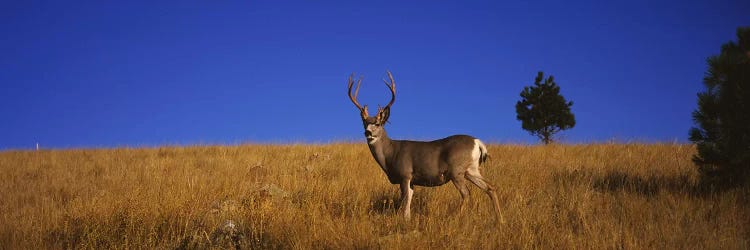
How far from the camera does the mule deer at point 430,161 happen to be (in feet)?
20.2

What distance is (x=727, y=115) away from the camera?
6.86 meters

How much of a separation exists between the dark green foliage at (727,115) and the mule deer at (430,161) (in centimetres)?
354

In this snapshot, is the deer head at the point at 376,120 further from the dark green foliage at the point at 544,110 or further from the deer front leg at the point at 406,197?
the dark green foliage at the point at 544,110

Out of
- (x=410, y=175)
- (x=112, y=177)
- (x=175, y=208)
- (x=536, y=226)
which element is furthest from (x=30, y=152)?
(x=536, y=226)

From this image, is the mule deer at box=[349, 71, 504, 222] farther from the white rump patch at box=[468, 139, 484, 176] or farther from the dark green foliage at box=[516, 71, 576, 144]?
the dark green foliage at box=[516, 71, 576, 144]

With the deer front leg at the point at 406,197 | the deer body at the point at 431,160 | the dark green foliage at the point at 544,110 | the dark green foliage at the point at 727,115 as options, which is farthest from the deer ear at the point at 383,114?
the dark green foliage at the point at 544,110

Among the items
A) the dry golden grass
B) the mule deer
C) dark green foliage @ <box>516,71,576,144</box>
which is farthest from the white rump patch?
dark green foliage @ <box>516,71,576,144</box>

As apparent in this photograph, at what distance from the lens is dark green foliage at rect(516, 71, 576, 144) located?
28.6 m

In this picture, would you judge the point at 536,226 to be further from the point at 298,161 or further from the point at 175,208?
the point at 298,161

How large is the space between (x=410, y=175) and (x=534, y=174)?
3.85m

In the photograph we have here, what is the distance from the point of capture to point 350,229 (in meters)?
5.32

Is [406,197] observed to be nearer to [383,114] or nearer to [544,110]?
[383,114]

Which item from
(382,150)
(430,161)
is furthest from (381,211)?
(430,161)

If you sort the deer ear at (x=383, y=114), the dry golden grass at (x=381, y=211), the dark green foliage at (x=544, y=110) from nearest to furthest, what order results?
the dry golden grass at (x=381, y=211) → the deer ear at (x=383, y=114) → the dark green foliage at (x=544, y=110)
